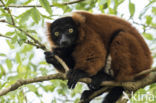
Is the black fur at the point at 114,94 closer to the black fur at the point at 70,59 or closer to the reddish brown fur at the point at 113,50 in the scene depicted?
the black fur at the point at 70,59

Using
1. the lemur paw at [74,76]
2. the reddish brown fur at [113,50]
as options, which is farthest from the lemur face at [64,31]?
the lemur paw at [74,76]

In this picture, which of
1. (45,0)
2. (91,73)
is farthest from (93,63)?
(45,0)

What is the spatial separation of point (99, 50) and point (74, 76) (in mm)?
735

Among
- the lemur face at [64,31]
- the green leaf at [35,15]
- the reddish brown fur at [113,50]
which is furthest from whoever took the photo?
the lemur face at [64,31]

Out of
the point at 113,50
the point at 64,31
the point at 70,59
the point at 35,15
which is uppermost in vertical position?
the point at 35,15

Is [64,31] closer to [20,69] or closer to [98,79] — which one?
[20,69]

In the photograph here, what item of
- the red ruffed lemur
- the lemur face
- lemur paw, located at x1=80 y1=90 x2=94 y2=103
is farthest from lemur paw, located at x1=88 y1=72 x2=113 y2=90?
the lemur face

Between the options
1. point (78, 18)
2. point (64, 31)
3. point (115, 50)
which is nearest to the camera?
point (115, 50)

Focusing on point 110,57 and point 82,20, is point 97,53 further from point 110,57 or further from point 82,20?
point 82,20

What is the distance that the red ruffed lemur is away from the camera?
5.35m

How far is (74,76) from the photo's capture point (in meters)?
5.26

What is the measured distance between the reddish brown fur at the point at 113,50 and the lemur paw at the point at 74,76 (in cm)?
12

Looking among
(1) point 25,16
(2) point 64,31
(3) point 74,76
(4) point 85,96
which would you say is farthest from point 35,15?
(4) point 85,96

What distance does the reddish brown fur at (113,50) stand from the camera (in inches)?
210
